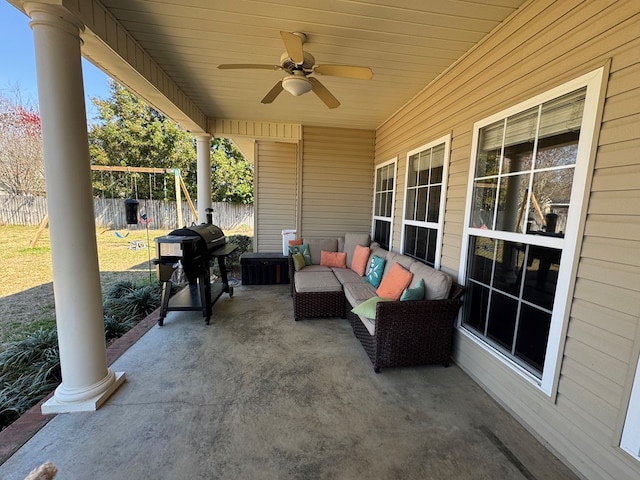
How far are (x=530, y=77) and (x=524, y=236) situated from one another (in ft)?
3.80

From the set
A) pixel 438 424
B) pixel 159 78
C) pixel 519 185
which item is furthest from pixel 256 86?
pixel 438 424

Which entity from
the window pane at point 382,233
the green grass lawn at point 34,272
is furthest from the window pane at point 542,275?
the green grass lawn at point 34,272

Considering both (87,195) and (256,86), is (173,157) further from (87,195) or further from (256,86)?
(87,195)

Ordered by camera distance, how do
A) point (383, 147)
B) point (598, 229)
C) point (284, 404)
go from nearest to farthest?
point (598, 229) → point (284, 404) → point (383, 147)

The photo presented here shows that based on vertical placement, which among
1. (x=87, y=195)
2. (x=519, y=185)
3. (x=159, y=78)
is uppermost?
(x=159, y=78)

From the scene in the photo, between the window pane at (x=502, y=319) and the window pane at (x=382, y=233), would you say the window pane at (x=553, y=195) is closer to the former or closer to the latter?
the window pane at (x=502, y=319)

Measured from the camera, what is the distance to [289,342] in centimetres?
298

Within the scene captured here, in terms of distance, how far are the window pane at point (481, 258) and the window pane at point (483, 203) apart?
0.14 m

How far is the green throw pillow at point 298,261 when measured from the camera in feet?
14.0

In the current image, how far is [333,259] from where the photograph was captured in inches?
185

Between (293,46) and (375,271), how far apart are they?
2720 mm

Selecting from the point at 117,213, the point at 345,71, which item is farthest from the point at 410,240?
the point at 117,213

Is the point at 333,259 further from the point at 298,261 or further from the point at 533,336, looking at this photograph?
the point at 533,336

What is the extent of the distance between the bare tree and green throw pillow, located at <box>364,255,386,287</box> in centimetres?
930
